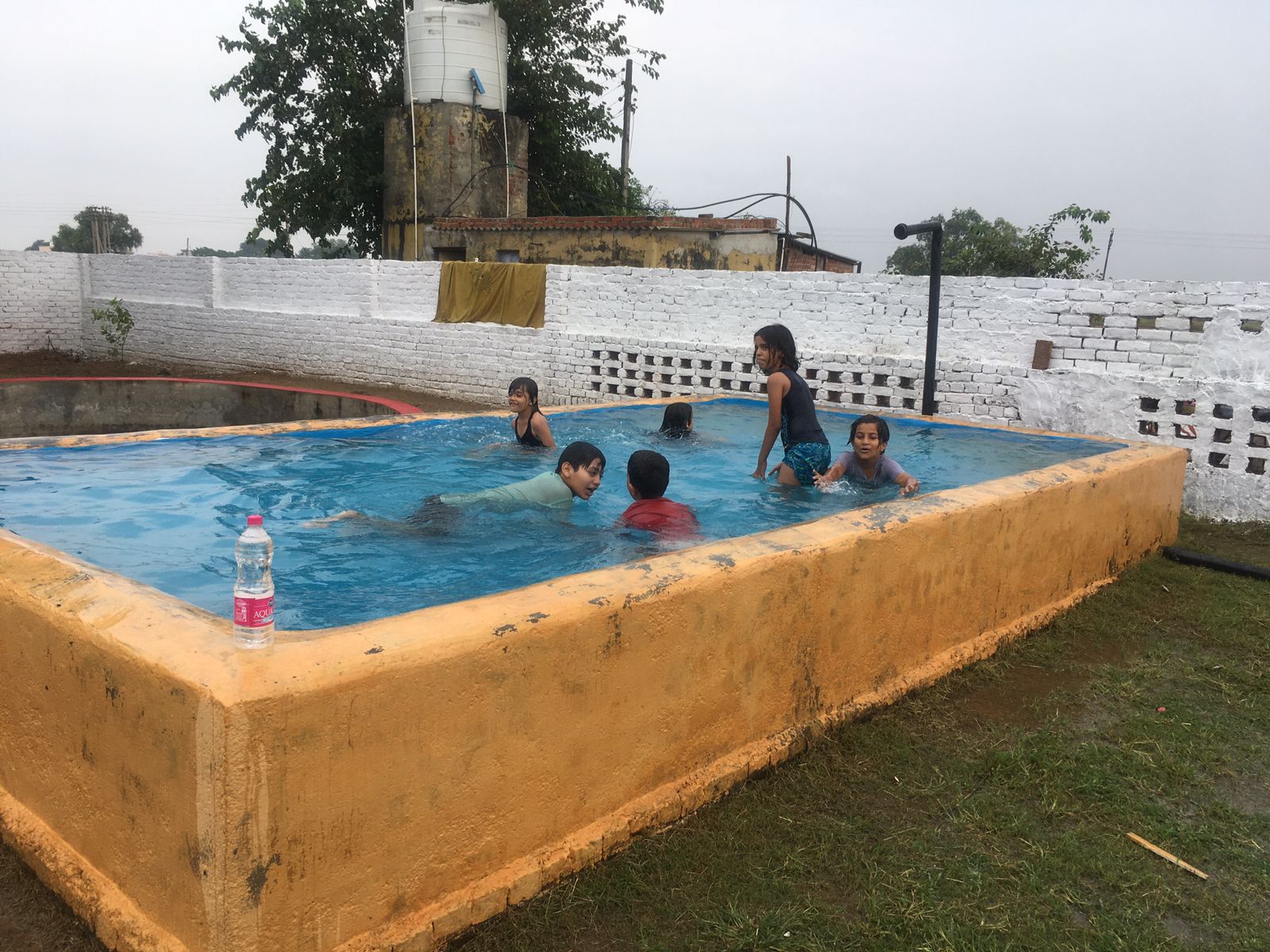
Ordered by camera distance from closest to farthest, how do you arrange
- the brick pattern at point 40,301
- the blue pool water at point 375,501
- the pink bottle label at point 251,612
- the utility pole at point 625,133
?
the pink bottle label at point 251,612 < the blue pool water at point 375,501 < the brick pattern at point 40,301 < the utility pole at point 625,133

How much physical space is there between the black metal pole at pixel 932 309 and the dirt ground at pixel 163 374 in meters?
7.05

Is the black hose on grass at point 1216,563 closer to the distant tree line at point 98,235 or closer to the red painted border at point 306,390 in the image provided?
the red painted border at point 306,390

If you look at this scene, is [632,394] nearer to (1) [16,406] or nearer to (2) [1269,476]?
(2) [1269,476]

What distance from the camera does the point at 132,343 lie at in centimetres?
2088

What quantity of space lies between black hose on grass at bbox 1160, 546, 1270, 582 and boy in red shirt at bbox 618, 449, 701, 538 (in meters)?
3.97

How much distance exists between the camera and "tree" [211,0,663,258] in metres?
22.1

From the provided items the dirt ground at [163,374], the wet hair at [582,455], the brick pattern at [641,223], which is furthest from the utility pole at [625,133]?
the wet hair at [582,455]

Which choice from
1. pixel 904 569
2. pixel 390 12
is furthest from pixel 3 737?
pixel 390 12

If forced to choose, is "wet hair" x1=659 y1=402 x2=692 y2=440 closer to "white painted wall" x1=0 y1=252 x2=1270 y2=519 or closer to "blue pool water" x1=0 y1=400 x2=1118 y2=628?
"blue pool water" x1=0 y1=400 x2=1118 y2=628

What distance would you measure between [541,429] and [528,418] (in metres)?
0.14

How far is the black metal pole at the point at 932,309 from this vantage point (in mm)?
8812

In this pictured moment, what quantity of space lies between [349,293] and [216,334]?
439 centimetres

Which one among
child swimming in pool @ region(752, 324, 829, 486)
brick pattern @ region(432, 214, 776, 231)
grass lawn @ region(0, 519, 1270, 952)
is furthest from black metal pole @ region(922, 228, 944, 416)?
brick pattern @ region(432, 214, 776, 231)

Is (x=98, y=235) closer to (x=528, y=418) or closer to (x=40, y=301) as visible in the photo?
(x=40, y=301)
